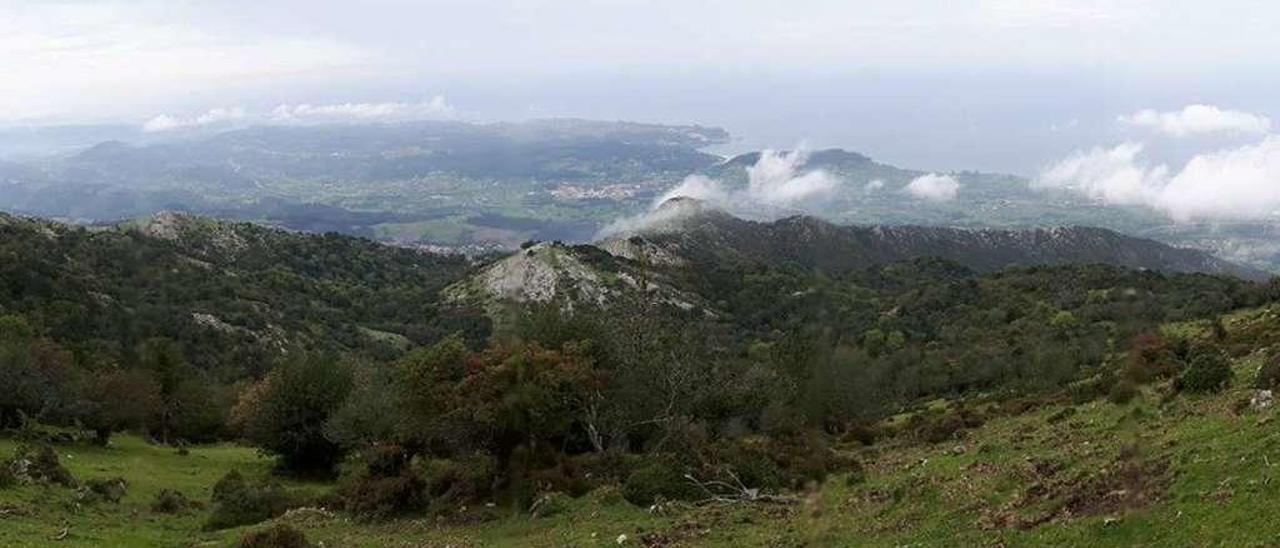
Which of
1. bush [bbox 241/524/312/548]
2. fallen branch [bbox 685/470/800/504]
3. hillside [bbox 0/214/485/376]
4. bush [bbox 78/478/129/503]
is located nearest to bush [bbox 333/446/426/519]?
bush [bbox 241/524/312/548]

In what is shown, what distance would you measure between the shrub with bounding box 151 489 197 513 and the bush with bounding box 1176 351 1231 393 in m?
36.6

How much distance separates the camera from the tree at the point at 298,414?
161ft

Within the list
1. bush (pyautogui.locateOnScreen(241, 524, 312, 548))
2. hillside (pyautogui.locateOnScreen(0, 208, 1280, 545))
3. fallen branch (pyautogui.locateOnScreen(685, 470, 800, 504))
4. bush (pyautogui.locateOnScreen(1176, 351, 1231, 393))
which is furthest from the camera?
bush (pyautogui.locateOnScreen(1176, 351, 1231, 393))

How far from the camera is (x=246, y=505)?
34.3 metres

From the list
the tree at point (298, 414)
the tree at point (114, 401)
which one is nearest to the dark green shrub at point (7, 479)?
the tree at point (114, 401)

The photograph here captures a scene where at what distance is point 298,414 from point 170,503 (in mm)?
13363

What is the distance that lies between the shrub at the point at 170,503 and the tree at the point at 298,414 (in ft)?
35.2

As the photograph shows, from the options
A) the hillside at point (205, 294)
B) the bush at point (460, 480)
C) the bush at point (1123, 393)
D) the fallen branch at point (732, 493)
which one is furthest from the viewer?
the hillside at point (205, 294)

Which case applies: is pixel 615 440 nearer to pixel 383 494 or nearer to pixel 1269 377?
pixel 383 494

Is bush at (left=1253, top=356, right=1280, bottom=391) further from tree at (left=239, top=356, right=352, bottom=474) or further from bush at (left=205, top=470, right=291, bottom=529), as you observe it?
tree at (left=239, top=356, right=352, bottom=474)

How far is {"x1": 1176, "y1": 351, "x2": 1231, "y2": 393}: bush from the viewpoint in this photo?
29047mm

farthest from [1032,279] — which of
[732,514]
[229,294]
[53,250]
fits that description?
[53,250]

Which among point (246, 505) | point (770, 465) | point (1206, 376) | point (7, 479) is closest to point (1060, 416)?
point (1206, 376)

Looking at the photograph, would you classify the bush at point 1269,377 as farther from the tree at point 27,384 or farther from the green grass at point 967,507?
the tree at point 27,384
